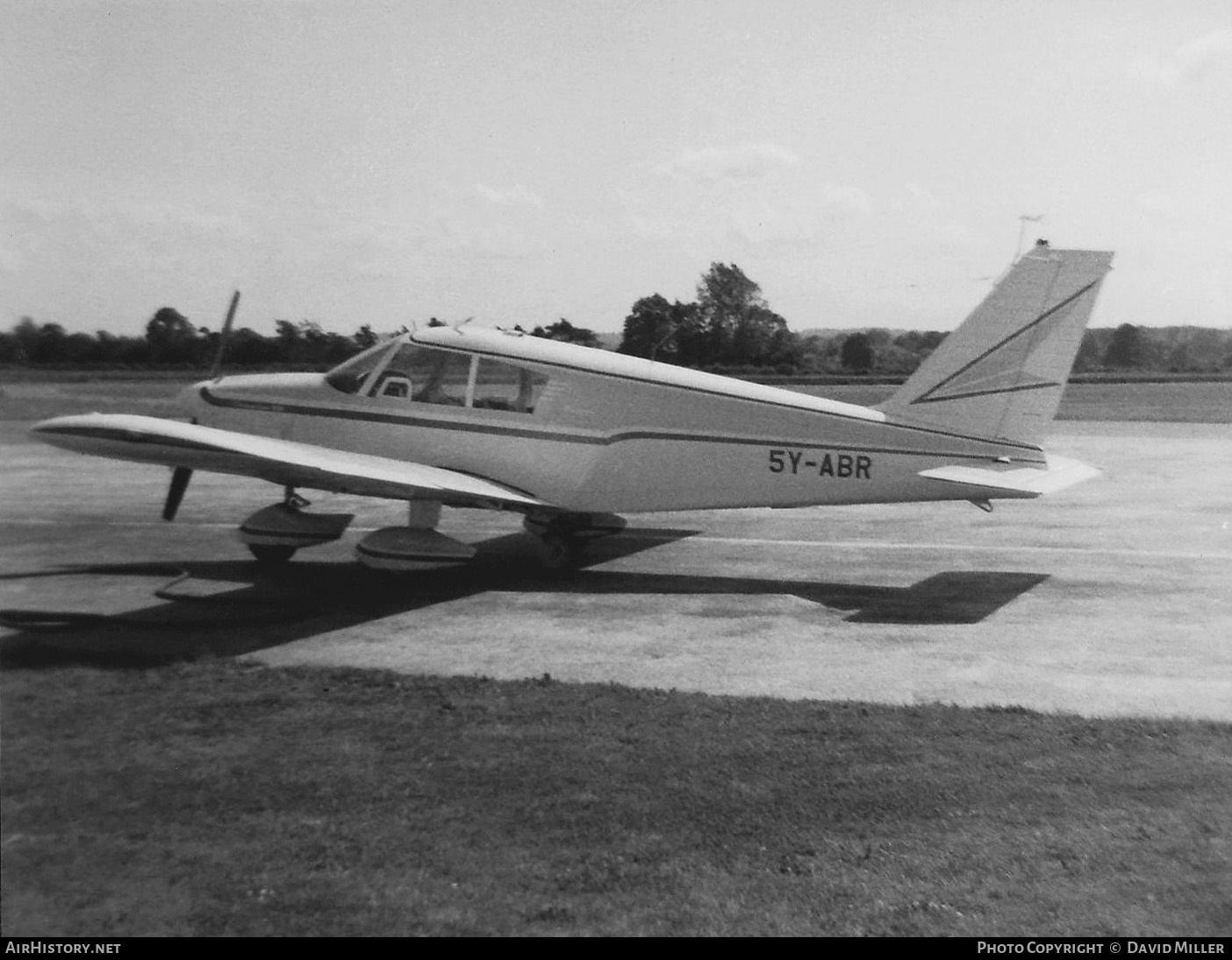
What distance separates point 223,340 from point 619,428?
414 cm

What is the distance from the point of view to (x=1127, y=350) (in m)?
79.1

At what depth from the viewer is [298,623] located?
8.54m

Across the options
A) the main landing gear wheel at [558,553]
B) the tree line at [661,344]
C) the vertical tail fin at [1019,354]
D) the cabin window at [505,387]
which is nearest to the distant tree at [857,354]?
the tree line at [661,344]

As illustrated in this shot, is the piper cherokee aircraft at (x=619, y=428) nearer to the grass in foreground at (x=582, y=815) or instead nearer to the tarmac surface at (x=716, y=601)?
the tarmac surface at (x=716, y=601)

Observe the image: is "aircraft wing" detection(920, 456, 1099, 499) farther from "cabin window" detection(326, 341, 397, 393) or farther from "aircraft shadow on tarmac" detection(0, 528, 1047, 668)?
"cabin window" detection(326, 341, 397, 393)

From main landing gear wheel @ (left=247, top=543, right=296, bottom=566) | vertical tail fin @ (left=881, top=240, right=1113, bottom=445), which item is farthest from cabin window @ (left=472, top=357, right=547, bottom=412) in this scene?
vertical tail fin @ (left=881, top=240, right=1113, bottom=445)

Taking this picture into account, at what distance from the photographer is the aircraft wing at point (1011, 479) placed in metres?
9.55

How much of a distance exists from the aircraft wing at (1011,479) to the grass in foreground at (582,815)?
3.44 m

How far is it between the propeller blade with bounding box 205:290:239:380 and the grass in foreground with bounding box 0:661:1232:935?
14.6ft

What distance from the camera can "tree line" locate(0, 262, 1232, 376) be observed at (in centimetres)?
661

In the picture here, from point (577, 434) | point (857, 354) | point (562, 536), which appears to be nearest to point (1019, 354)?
point (577, 434)

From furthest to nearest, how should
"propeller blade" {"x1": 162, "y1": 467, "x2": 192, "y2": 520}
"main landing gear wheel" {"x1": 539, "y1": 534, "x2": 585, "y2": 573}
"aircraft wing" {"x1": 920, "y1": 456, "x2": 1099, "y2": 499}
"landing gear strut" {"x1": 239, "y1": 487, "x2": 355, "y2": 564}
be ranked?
1. "main landing gear wheel" {"x1": 539, "y1": 534, "x2": 585, "y2": 573}
2. "propeller blade" {"x1": 162, "y1": 467, "x2": 192, "y2": 520}
3. "landing gear strut" {"x1": 239, "y1": 487, "x2": 355, "y2": 564}
4. "aircraft wing" {"x1": 920, "y1": 456, "x2": 1099, "y2": 499}

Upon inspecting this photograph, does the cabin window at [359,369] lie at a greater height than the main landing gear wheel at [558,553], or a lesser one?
greater
